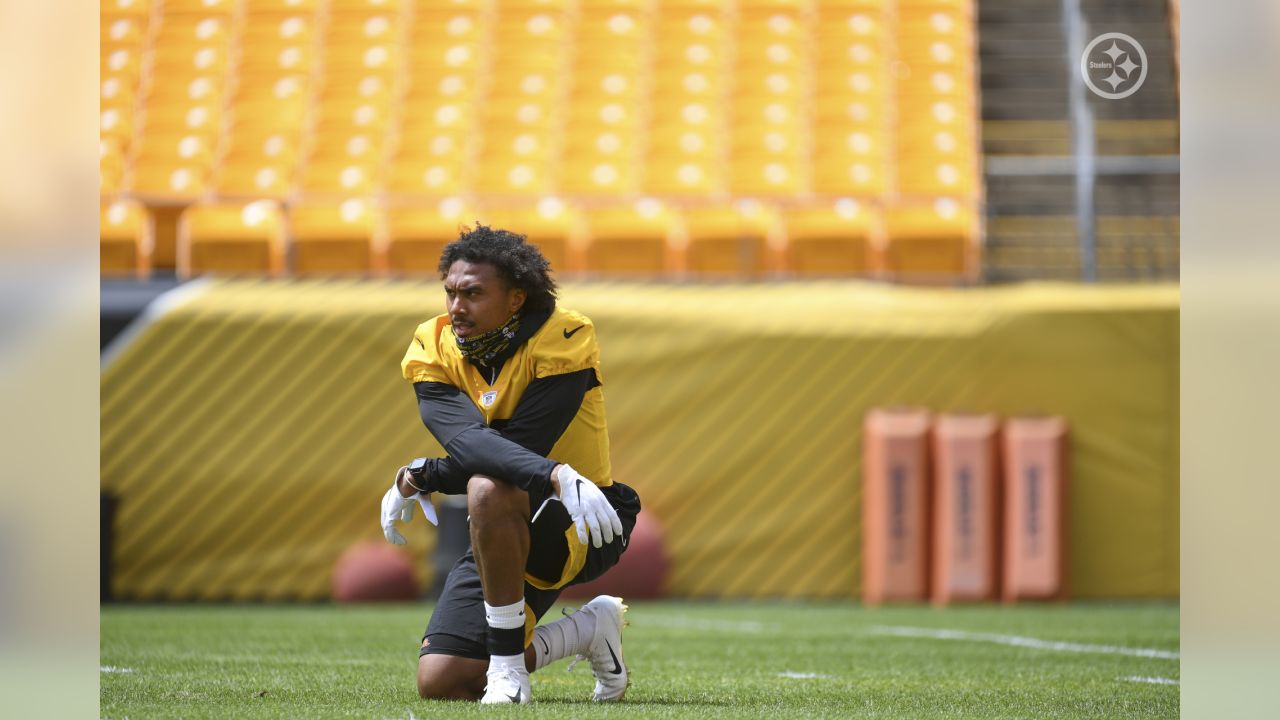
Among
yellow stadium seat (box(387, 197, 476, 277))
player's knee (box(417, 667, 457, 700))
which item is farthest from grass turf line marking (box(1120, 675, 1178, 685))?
yellow stadium seat (box(387, 197, 476, 277))

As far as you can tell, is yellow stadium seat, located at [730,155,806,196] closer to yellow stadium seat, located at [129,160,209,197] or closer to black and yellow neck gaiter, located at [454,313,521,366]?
yellow stadium seat, located at [129,160,209,197]

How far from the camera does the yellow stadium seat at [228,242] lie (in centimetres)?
962

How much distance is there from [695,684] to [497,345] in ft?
4.13

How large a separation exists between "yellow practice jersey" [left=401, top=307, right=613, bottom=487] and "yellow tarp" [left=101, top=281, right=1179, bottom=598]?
4.63 metres

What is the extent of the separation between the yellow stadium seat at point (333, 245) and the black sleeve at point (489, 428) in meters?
5.85

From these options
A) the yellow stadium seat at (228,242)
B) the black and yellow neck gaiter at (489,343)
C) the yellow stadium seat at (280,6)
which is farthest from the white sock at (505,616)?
the yellow stadium seat at (280,6)

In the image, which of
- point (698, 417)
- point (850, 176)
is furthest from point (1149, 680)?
point (850, 176)

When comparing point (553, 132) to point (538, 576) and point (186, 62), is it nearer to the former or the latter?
point (186, 62)

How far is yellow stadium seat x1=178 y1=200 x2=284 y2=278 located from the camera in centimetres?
962
